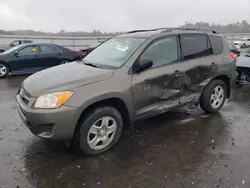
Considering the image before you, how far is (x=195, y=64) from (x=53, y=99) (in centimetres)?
268

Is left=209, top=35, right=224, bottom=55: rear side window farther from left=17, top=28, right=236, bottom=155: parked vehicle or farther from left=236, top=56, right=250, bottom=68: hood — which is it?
left=236, top=56, right=250, bottom=68: hood

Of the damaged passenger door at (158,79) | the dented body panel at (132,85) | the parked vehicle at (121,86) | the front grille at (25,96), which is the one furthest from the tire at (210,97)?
the front grille at (25,96)

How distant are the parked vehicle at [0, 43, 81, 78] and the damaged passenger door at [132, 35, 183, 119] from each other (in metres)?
7.39

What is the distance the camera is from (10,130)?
452 cm

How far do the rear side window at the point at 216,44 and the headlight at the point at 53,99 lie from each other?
10.5 feet

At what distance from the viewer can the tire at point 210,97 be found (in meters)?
5.00

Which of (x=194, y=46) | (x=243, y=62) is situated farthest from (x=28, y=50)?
(x=243, y=62)

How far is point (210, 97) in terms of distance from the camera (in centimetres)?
507

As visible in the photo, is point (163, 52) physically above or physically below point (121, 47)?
below

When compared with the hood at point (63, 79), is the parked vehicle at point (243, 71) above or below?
below

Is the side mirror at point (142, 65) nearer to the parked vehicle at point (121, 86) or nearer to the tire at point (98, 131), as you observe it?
the parked vehicle at point (121, 86)

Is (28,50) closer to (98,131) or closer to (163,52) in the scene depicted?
(163,52)

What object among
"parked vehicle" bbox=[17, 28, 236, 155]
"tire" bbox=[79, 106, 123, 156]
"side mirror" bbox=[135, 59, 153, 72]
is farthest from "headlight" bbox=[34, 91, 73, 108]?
"side mirror" bbox=[135, 59, 153, 72]

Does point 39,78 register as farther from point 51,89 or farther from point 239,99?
point 239,99
